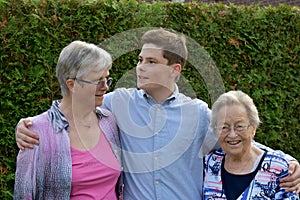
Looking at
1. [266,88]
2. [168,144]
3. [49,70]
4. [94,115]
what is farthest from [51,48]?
[266,88]

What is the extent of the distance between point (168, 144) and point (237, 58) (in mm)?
2511

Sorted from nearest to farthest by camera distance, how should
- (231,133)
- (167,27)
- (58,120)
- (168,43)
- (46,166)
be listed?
(46,166)
(58,120)
(231,133)
(168,43)
(167,27)

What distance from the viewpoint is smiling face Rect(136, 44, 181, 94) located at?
9.70 feet

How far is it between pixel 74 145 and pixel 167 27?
2.46 m

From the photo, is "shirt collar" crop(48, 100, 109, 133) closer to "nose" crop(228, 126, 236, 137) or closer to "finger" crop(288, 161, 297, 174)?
"nose" crop(228, 126, 236, 137)

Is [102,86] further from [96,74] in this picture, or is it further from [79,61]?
[79,61]

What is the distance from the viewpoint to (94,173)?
270cm

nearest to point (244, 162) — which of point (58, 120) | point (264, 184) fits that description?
point (264, 184)

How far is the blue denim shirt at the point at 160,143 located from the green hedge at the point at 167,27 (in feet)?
4.49

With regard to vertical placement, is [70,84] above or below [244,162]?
above

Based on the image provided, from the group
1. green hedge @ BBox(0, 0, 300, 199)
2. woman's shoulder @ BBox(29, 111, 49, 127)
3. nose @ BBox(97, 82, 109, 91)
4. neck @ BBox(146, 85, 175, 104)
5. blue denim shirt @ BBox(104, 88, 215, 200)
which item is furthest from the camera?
green hedge @ BBox(0, 0, 300, 199)

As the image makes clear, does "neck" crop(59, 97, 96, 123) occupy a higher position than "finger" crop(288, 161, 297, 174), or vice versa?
"neck" crop(59, 97, 96, 123)

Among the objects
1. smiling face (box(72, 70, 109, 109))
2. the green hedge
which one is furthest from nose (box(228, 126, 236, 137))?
the green hedge

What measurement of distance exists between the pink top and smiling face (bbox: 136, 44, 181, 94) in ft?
1.57
